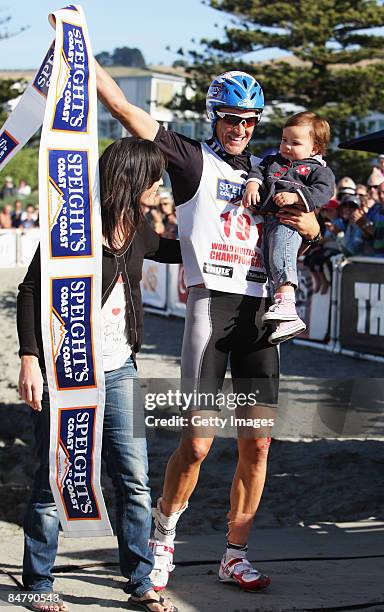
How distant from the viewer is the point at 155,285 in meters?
18.7

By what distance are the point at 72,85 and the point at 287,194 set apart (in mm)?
1082

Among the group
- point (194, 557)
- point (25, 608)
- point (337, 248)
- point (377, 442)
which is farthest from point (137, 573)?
point (337, 248)

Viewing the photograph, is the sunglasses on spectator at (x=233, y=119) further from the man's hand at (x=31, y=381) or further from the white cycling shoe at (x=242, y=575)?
the white cycling shoe at (x=242, y=575)

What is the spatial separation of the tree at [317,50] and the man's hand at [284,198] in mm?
29719

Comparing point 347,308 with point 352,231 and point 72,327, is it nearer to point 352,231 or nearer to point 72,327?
point 352,231

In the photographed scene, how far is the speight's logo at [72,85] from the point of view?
4.34m

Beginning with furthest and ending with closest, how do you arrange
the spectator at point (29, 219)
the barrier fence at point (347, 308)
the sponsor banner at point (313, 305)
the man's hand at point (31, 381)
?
the spectator at point (29, 219) → the sponsor banner at point (313, 305) → the barrier fence at point (347, 308) → the man's hand at point (31, 381)

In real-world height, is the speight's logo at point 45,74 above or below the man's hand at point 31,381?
above

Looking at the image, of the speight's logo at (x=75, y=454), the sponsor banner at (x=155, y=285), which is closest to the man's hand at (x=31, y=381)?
the speight's logo at (x=75, y=454)

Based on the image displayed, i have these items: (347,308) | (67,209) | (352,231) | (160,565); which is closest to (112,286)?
(67,209)

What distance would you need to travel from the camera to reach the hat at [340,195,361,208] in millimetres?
13352

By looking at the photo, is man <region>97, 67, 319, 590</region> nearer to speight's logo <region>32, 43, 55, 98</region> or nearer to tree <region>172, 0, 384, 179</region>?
speight's logo <region>32, 43, 55, 98</region>

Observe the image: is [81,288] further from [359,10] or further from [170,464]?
[359,10]

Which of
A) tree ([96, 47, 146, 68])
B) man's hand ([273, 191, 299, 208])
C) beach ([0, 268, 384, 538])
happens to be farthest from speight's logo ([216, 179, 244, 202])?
tree ([96, 47, 146, 68])
